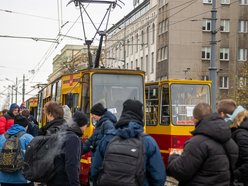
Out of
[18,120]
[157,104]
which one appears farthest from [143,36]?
[18,120]

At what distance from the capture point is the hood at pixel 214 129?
20.1ft

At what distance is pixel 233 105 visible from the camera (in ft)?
24.3

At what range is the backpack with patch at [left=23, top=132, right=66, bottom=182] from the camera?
22.4 ft

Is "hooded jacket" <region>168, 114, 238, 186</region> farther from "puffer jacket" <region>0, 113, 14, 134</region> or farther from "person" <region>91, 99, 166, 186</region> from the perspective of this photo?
"puffer jacket" <region>0, 113, 14, 134</region>

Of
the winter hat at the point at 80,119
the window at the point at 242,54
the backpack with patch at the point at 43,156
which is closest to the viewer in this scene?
the backpack with patch at the point at 43,156

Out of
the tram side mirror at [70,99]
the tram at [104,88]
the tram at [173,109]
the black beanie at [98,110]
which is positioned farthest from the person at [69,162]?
the tram at [173,109]

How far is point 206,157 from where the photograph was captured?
19.9 ft

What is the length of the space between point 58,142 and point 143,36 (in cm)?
6064

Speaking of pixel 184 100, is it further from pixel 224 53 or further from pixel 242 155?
pixel 224 53

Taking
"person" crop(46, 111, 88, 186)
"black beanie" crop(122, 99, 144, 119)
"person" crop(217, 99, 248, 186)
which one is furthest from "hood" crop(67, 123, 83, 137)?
"person" crop(217, 99, 248, 186)

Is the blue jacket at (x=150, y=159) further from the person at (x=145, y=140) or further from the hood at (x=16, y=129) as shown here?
the hood at (x=16, y=129)

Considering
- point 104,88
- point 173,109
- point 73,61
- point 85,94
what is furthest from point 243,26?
point 85,94

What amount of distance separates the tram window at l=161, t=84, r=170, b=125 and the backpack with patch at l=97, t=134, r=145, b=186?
→ 12.6 metres

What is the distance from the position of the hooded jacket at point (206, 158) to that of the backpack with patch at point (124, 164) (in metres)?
0.45
